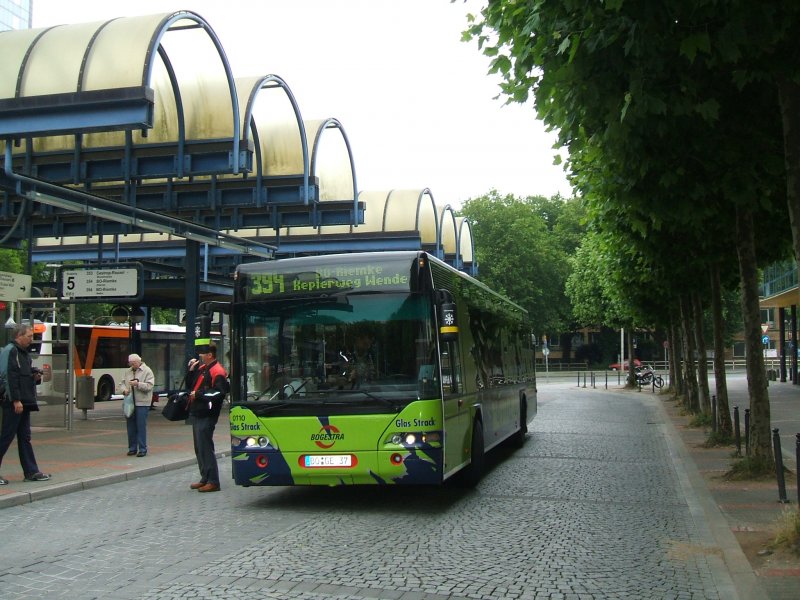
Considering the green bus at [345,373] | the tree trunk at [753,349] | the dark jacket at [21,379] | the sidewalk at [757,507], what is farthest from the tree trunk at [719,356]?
the dark jacket at [21,379]

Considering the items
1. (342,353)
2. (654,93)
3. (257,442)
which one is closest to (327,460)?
(257,442)

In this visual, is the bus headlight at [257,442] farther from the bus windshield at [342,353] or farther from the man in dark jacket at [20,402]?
the man in dark jacket at [20,402]

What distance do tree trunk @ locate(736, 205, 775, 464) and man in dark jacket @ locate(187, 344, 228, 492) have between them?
7.15 meters

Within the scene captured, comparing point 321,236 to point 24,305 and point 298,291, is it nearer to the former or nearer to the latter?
point 24,305

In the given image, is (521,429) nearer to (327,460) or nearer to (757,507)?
(757,507)

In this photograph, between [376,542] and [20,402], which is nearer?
[376,542]

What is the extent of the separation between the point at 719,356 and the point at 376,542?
35.5ft

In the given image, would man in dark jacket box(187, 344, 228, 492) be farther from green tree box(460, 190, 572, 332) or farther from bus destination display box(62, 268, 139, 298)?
green tree box(460, 190, 572, 332)

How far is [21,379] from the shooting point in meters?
10.6

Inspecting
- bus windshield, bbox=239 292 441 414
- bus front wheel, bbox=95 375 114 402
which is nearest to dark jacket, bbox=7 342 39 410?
bus windshield, bbox=239 292 441 414

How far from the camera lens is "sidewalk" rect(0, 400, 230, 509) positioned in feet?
35.3

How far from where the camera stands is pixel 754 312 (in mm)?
11953

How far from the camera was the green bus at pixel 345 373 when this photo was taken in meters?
8.89

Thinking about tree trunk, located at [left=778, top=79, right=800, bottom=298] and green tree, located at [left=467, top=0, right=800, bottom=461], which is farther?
tree trunk, located at [left=778, top=79, right=800, bottom=298]
